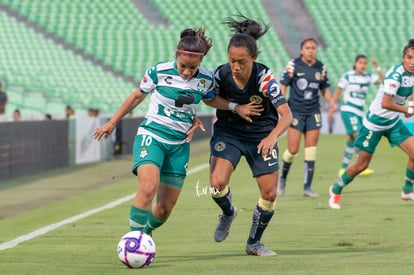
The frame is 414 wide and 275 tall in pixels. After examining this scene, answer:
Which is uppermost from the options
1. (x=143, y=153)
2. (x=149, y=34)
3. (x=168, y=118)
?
(x=168, y=118)

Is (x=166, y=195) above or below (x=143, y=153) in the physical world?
below

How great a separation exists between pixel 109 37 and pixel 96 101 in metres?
8.43

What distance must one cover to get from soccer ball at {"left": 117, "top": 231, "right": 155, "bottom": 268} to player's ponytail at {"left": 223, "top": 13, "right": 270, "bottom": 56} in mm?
1831

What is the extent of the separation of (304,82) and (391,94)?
330 cm

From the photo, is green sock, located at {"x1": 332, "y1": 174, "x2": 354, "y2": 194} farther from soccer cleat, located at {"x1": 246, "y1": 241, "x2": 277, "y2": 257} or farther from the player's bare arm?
soccer cleat, located at {"x1": 246, "y1": 241, "x2": 277, "y2": 257}

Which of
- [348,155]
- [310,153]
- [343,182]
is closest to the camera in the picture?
[343,182]

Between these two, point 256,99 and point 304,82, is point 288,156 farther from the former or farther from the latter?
point 256,99

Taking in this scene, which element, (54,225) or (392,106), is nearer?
(54,225)

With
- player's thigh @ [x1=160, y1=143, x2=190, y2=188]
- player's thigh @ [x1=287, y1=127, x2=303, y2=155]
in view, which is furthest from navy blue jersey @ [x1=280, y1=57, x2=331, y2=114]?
player's thigh @ [x1=160, y1=143, x2=190, y2=188]

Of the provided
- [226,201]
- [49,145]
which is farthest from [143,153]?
[49,145]

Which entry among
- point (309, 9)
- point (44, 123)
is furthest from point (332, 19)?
point (44, 123)

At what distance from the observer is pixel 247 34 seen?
9.23m

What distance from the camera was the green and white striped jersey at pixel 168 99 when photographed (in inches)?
345

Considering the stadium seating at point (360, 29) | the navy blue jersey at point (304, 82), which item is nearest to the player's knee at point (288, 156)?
the navy blue jersey at point (304, 82)
